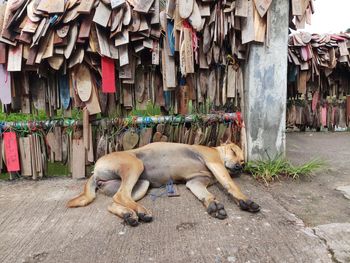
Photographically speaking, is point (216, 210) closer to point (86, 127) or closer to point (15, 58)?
point (86, 127)

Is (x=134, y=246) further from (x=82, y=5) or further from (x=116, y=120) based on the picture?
(x=82, y=5)

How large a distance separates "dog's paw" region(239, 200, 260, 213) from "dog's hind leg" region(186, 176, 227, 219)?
190 millimetres

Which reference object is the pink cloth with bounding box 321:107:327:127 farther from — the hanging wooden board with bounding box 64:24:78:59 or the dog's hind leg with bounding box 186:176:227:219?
the hanging wooden board with bounding box 64:24:78:59

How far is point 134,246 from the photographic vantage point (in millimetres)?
2199

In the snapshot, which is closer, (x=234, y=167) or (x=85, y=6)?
(x=85, y=6)

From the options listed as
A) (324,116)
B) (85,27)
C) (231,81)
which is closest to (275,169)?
(231,81)

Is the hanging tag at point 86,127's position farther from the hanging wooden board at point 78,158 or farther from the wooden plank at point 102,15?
the wooden plank at point 102,15

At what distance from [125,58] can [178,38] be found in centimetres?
66

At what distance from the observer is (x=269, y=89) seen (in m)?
3.84

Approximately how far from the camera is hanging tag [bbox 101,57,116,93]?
3.71 m

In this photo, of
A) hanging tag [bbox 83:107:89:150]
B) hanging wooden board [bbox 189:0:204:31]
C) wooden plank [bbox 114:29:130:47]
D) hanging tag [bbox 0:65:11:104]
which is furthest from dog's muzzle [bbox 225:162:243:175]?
hanging tag [bbox 0:65:11:104]

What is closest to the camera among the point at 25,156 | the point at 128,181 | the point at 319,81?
the point at 128,181

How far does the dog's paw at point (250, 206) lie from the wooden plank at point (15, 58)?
280 centimetres

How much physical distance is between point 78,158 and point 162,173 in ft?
3.85
